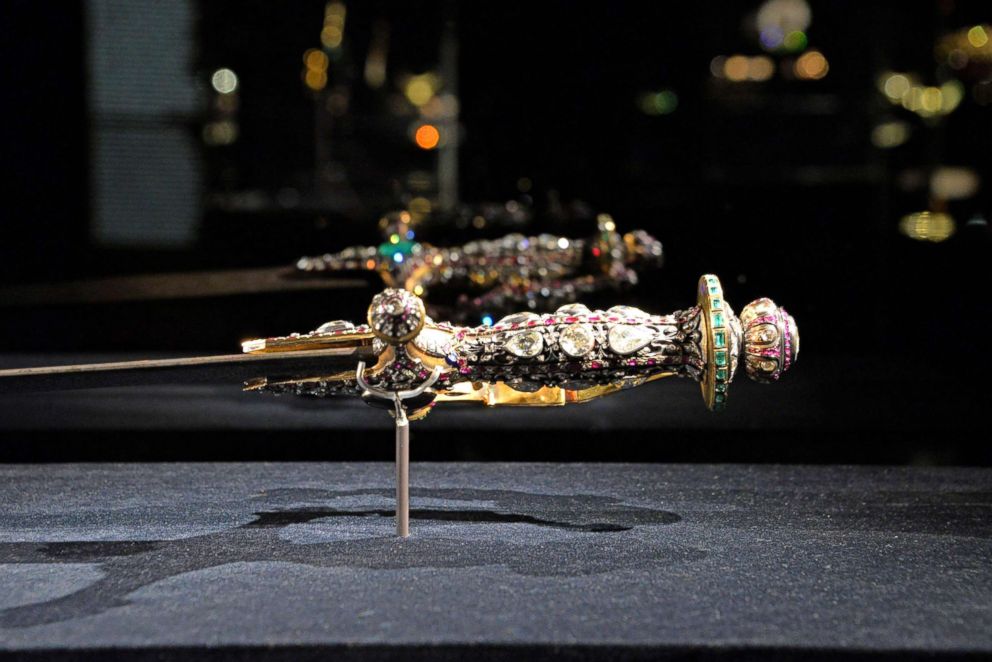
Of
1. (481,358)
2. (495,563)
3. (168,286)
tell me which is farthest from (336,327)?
(168,286)

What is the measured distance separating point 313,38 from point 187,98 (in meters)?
0.31

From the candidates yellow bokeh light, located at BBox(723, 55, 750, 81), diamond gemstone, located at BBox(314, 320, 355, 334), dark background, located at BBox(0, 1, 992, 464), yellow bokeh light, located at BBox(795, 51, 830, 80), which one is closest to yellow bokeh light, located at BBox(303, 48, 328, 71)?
dark background, located at BBox(0, 1, 992, 464)

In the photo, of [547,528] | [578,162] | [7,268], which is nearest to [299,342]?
[547,528]

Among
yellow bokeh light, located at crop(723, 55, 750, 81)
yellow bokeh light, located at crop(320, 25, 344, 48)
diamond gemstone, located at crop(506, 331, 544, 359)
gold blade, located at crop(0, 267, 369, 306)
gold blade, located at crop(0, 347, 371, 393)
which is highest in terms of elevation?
yellow bokeh light, located at crop(320, 25, 344, 48)

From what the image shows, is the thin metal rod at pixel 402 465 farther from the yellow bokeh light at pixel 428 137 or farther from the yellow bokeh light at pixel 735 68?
the yellow bokeh light at pixel 735 68

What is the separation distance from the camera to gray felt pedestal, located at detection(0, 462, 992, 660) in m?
0.88

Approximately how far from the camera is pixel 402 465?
1.13m

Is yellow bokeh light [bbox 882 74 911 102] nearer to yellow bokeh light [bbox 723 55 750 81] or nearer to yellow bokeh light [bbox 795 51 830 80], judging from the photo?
yellow bokeh light [bbox 795 51 830 80]

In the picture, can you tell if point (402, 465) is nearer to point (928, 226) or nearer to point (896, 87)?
point (928, 226)

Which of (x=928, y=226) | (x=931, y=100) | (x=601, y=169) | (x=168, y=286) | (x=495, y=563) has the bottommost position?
(x=495, y=563)

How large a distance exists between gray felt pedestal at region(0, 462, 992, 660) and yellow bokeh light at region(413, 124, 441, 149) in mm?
906

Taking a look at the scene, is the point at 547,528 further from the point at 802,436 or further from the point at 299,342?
the point at 802,436

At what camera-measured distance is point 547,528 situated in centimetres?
119

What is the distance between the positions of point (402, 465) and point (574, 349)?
21cm
